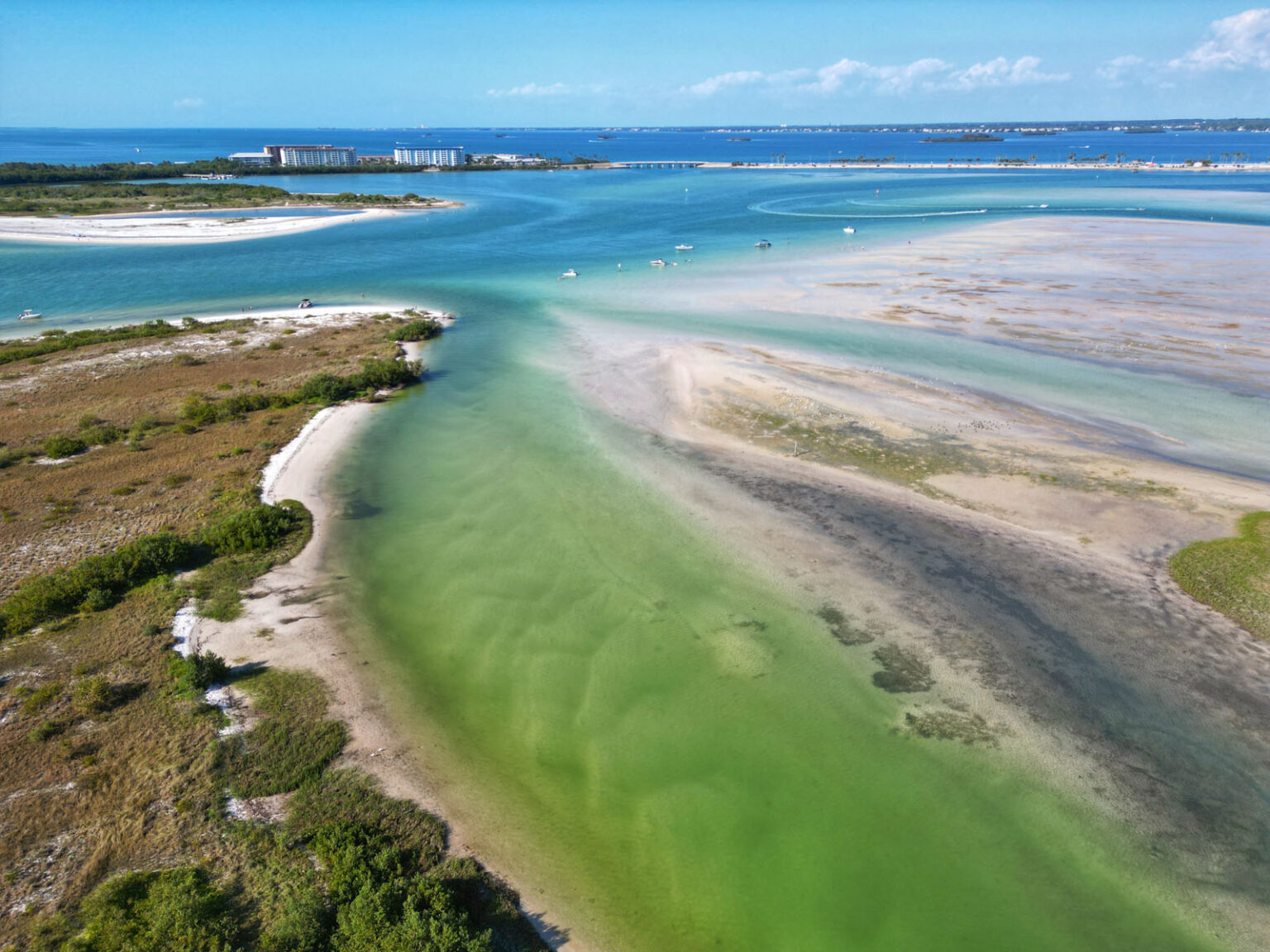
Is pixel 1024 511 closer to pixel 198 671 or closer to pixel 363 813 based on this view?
pixel 363 813

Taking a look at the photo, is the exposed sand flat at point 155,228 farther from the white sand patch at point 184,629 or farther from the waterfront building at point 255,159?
the waterfront building at point 255,159

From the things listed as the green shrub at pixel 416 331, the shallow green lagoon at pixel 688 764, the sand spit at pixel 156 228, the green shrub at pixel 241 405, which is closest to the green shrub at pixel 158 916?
the shallow green lagoon at pixel 688 764

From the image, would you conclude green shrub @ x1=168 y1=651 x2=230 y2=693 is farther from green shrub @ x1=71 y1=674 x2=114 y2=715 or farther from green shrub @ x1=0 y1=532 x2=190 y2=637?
green shrub @ x1=0 y1=532 x2=190 y2=637

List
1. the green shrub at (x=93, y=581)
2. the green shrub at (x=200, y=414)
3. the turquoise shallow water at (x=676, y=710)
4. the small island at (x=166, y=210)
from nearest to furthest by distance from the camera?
the turquoise shallow water at (x=676, y=710) → the green shrub at (x=93, y=581) → the green shrub at (x=200, y=414) → the small island at (x=166, y=210)

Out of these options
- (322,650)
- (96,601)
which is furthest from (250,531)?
(322,650)

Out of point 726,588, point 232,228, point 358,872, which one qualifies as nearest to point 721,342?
point 726,588

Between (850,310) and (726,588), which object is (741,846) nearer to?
(726,588)

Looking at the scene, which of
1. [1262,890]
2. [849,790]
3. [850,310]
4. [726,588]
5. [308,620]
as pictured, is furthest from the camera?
[850,310]
